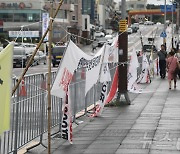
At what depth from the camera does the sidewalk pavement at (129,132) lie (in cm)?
960

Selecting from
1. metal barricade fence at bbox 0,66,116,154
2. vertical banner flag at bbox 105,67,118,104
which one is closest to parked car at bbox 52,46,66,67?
vertical banner flag at bbox 105,67,118,104

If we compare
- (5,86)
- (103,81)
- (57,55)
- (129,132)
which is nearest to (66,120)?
(129,132)

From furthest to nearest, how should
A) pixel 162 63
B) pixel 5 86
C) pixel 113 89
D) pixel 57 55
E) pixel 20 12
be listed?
pixel 20 12 → pixel 57 55 → pixel 162 63 → pixel 113 89 → pixel 5 86

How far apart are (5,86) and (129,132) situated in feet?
16.2

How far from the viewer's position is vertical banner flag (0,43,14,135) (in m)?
6.70

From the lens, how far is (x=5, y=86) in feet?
22.2

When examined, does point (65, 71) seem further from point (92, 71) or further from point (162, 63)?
point (162, 63)

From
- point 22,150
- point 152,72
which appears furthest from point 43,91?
point 152,72

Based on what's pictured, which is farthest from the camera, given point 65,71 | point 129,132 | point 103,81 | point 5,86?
point 103,81

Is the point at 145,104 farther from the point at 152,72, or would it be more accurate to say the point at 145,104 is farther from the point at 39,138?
the point at 152,72

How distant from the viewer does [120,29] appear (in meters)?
15.9

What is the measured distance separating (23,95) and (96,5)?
107 meters

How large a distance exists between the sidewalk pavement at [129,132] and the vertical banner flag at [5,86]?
9.35 ft

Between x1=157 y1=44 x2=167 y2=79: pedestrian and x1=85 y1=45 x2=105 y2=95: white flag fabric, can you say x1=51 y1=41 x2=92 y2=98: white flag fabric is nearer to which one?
x1=85 y1=45 x2=105 y2=95: white flag fabric
